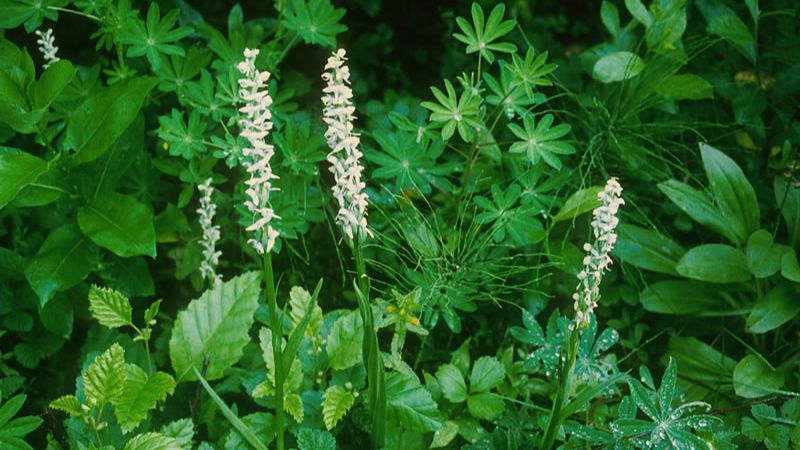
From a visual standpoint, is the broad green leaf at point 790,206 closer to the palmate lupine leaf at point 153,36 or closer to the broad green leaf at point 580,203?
the broad green leaf at point 580,203

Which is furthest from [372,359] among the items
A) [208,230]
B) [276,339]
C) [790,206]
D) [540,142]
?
[790,206]

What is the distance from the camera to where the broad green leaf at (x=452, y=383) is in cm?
198

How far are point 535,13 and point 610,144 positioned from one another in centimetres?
117

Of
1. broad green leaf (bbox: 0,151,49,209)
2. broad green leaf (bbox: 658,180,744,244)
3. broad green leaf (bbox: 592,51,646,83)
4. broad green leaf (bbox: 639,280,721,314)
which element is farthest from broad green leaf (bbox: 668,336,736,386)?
broad green leaf (bbox: 0,151,49,209)

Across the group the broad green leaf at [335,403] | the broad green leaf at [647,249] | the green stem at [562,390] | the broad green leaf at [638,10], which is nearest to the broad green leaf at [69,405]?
the broad green leaf at [335,403]

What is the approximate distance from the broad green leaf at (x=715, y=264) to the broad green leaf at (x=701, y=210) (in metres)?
0.06

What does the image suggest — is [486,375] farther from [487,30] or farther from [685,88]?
[685,88]

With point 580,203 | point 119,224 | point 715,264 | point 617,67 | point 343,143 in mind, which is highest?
point 343,143

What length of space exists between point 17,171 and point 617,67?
5.25 ft

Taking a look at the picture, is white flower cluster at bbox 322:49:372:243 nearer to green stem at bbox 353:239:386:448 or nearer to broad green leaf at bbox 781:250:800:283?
green stem at bbox 353:239:386:448

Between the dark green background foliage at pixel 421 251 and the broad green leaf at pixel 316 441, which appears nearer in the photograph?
the broad green leaf at pixel 316 441

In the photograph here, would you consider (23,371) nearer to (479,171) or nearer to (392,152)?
(392,152)

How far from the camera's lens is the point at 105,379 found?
5.75 feet

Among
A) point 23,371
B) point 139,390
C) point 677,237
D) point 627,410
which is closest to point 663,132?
point 677,237
